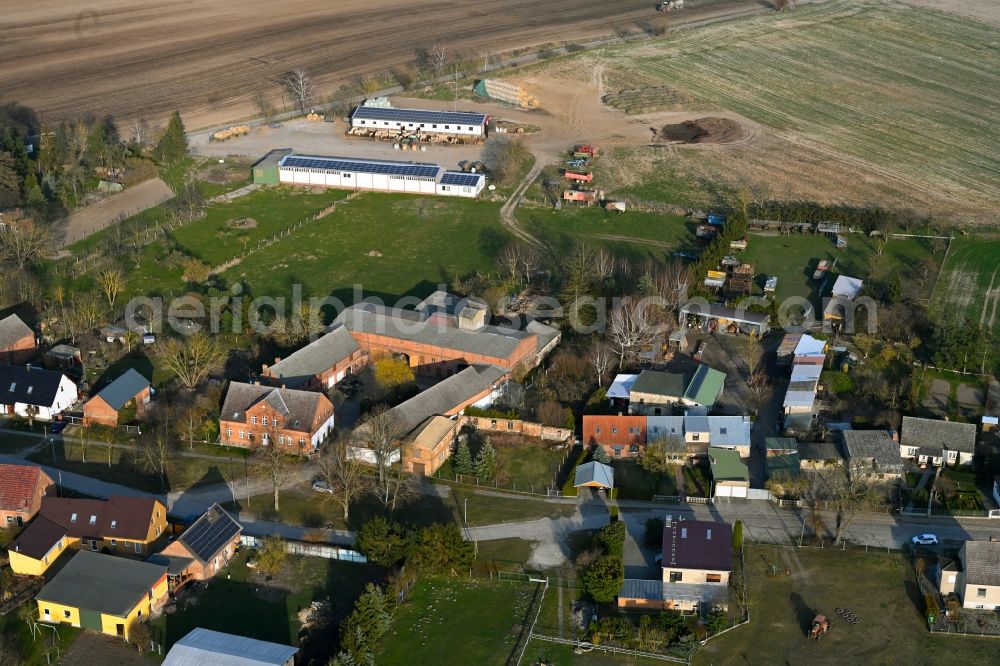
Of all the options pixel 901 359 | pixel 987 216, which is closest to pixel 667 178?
pixel 987 216

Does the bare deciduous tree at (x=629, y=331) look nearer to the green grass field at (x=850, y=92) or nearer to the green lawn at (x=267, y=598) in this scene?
the green lawn at (x=267, y=598)

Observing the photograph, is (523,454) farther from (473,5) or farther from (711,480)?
(473,5)

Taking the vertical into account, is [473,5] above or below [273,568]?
above

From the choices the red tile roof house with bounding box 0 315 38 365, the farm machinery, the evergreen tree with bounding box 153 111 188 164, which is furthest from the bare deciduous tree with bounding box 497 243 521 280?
the farm machinery

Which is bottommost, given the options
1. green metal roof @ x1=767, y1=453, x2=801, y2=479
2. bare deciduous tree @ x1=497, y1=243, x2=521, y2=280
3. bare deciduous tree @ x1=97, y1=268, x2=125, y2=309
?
green metal roof @ x1=767, y1=453, x2=801, y2=479

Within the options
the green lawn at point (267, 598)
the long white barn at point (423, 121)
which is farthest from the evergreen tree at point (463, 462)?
the long white barn at point (423, 121)

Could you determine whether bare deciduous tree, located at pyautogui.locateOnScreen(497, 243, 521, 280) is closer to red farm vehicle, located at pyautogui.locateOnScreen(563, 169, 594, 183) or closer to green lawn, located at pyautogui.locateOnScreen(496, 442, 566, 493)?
red farm vehicle, located at pyautogui.locateOnScreen(563, 169, 594, 183)

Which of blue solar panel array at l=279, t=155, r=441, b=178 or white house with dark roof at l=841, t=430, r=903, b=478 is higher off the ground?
blue solar panel array at l=279, t=155, r=441, b=178

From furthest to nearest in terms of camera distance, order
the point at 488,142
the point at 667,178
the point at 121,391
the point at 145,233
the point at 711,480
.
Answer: the point at 488,142
the point at 667,178
the point at 145,233
the point at 121,391
the point at 711,480
